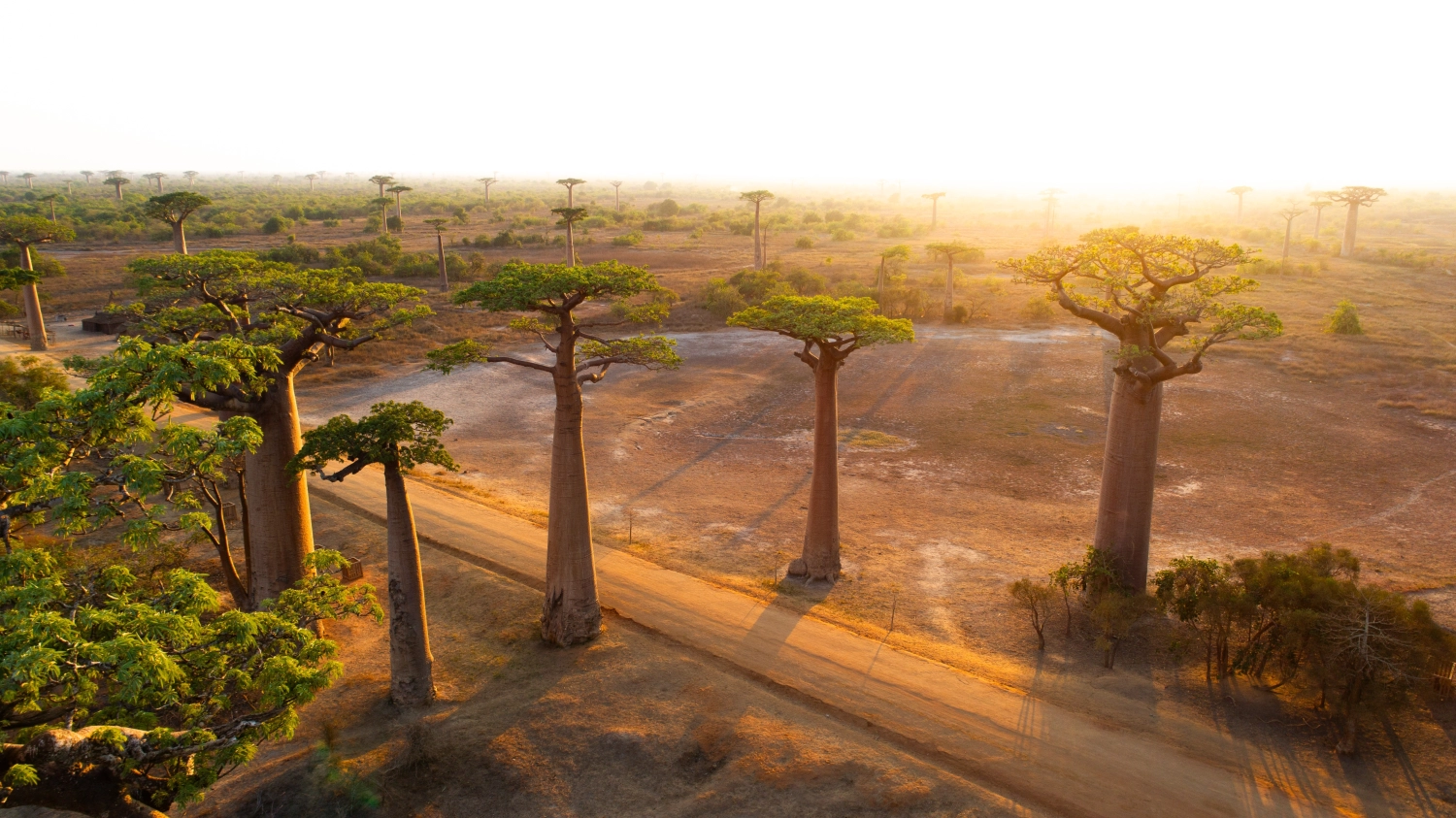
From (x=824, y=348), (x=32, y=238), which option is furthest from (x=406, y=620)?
(x=32, y=238)

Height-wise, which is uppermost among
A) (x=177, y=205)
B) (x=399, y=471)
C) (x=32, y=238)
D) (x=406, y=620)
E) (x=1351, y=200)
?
(x=1351, y=200)

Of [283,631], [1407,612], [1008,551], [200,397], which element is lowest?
[1008,551]

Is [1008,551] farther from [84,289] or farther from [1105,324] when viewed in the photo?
[84,289]

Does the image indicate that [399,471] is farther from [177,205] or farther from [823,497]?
[177,205]

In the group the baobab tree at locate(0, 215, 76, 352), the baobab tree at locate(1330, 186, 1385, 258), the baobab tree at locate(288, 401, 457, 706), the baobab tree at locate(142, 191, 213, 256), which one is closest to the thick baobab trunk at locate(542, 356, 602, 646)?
the baobab tree at locate(288, 401, 457, 706)

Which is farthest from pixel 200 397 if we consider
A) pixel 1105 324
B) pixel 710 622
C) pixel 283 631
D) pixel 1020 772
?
pixel 1105 324

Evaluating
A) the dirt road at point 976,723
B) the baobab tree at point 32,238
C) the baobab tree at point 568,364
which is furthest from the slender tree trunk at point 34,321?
the baobab tree at point 568,364
